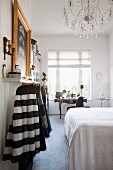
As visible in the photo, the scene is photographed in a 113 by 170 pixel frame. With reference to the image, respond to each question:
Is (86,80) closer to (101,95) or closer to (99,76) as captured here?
(99,76)

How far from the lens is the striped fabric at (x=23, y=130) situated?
6.29 ft

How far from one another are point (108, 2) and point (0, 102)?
12.3 feet

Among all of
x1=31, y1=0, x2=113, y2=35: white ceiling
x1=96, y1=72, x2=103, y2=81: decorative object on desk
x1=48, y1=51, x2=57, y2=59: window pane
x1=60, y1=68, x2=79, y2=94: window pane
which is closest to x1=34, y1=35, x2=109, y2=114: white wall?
x1=96, y1=72, x2=103, y2=81: decorative object on desk

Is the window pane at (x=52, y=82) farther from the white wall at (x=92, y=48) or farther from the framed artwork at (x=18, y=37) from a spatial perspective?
the framed artwork at (x=18, y=37)

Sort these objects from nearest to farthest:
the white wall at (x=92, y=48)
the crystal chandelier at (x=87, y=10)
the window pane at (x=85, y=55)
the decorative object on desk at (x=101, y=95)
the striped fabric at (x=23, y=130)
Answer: the striped fabric at (x=23, y=130)
the crystal chandelier at (x=87, y=10)
the decorative object on desk at (x=101, y=95)
the white wall at (x=92, y=48)
the window pane at (x=85, y=55)

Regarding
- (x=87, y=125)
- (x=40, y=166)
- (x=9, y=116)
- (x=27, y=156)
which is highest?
(x=9, y=116)

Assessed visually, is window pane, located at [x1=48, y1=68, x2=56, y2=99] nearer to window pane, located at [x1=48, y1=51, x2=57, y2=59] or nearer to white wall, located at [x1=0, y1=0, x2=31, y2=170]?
window pane, located at [x1=48, y1=51, x2=57, y2=59]

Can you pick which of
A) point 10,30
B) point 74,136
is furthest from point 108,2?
point 74,136

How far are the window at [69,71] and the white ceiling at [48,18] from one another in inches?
39.1

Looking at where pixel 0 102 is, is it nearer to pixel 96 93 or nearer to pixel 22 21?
pixel 22 21

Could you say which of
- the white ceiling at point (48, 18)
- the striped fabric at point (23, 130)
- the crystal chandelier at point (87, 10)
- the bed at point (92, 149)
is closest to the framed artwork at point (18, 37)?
the striped fabric at point (23, 130)

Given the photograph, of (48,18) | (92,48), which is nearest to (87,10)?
(48,18)

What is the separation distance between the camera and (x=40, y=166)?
2.80 m

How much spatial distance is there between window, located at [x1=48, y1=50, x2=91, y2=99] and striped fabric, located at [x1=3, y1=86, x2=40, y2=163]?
5.69 metres
